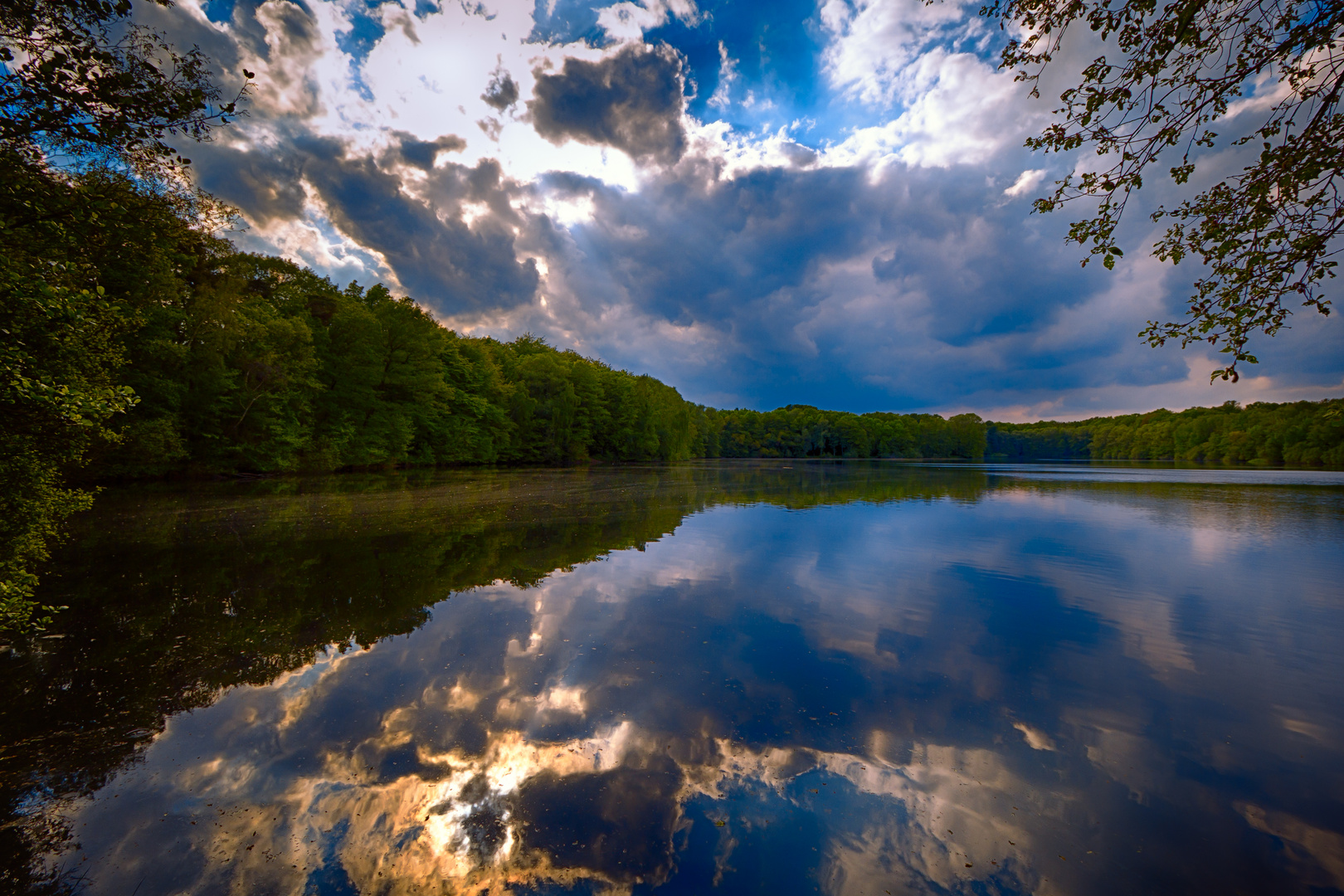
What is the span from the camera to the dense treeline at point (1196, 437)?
73.8 m

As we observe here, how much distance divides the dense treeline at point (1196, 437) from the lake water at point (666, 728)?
48563mm

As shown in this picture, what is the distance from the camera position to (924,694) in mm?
6000

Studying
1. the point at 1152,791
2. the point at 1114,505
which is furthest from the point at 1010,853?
the point at 1114,505

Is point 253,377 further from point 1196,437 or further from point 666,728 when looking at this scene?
point 1196,437

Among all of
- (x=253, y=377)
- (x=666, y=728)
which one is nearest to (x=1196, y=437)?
(x=666, y=728)

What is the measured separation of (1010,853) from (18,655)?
1050cm

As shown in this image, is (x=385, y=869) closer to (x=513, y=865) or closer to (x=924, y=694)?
(x=513, y=865)

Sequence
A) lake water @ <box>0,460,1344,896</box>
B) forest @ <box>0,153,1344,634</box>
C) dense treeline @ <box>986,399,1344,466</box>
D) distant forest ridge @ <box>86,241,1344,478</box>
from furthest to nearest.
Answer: dense treeline @ <box>986,399,1344,466</box>
distant forest ridge @ <box>86,241,1344,478</box>
forest @ <box>0,153,1344,634</box>
lake water @ <box>0,460,1344,896</box>

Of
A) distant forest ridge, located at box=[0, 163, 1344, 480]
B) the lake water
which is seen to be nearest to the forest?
distant forest ridge, located at box=[0, 163, 1344, 480]

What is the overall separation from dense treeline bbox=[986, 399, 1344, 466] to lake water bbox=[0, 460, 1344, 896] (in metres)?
48.6

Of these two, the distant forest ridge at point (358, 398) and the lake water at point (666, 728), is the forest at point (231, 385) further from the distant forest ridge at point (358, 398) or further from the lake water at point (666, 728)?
the lake water at point (666, 728)

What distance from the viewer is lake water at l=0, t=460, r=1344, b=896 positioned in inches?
136

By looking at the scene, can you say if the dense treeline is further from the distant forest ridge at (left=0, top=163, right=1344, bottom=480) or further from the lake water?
the lake water

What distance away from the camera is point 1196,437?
328ft
